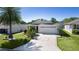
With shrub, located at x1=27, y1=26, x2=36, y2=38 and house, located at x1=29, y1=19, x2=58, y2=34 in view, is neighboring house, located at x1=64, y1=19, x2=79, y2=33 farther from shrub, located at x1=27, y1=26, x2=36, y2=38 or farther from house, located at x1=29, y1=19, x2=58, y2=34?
shrub, located at x1=27, y1=26, x2=36, y2=38

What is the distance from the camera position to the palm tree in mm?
4062

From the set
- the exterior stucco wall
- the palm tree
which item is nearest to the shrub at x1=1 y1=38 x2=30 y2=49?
the palm tree

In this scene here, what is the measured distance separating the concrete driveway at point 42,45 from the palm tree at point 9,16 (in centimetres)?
37

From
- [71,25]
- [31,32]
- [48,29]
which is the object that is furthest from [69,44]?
[31,32]

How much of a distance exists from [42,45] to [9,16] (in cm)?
83

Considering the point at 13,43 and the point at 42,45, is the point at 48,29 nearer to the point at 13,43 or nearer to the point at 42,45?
the point at 42,45

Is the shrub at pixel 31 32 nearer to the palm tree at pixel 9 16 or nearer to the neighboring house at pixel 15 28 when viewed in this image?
the neighboring house at pixel 15 28

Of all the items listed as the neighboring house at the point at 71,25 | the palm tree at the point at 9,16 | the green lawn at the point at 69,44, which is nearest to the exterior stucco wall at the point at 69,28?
the neighboring house at the point at 71,25

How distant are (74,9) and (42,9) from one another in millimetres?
595

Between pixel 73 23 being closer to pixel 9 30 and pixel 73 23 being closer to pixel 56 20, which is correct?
pixel 56 20

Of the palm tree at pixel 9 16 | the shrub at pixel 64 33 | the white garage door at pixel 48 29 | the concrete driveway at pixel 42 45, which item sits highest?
the palm tree at pixel 9 16

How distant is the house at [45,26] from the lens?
416 cm
